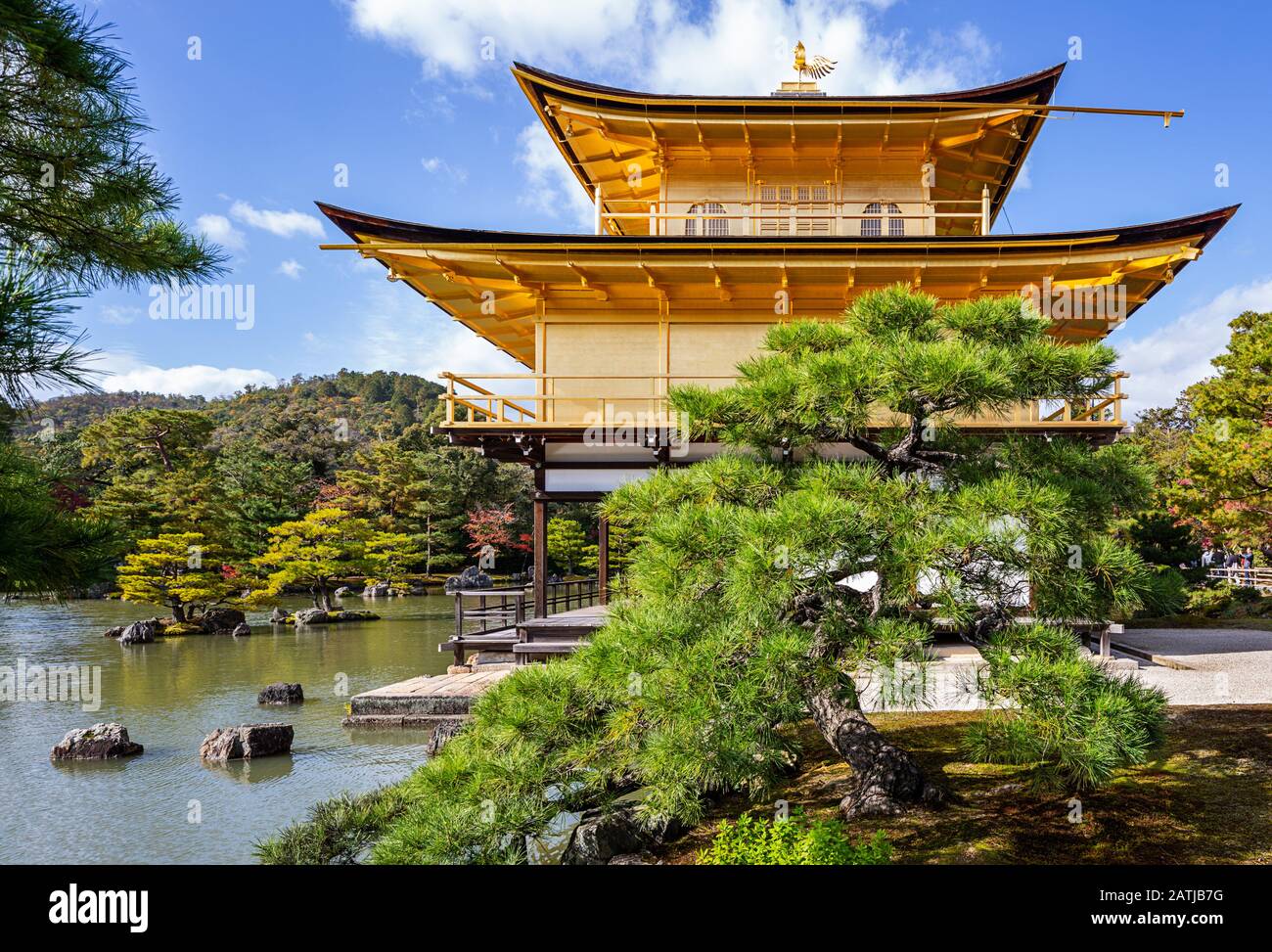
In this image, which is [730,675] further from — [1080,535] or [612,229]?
[612,229]

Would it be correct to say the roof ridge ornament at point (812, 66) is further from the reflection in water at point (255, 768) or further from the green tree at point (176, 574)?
the green tree at point (176, 574)

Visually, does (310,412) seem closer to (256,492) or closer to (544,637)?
(256,492)

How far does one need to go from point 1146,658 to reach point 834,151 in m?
8.85

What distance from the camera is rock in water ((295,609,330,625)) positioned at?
20.7 meters

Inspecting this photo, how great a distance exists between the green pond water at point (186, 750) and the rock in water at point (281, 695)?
0.19 m

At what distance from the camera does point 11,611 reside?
23.7 m

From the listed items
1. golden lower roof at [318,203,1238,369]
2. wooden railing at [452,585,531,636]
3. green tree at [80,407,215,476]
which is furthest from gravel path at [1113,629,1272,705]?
green tree at [80,407,215,476]

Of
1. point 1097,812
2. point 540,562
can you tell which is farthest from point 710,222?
point 1097,812

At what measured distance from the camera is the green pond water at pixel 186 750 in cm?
590

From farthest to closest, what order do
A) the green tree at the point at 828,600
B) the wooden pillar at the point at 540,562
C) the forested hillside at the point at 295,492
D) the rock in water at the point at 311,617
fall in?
the forested hillside at the point at 295,492, the rock in water at the point at 311,617, the wooden pillar at the point at 540,562, the green tree at the point at 828,600

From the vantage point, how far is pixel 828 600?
3451mm

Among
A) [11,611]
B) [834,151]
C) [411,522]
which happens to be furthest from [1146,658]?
[11,611]

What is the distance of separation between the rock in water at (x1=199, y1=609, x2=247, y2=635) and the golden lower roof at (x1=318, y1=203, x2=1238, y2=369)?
1430 centimetres

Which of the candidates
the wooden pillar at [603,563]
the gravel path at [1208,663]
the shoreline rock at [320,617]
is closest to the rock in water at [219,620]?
the shoreline rock at [320,617]
